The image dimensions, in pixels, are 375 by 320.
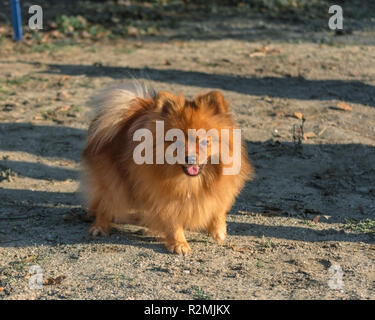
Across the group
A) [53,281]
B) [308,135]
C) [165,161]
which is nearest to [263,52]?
[308,135]

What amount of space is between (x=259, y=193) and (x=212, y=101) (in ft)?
6.38

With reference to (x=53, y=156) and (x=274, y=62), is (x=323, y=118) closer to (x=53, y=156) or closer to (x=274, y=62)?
(x=274, y=62)

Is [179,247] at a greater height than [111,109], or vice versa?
[111,109]

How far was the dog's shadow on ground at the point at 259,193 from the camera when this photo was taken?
5773 mm

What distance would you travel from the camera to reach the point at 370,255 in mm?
5234

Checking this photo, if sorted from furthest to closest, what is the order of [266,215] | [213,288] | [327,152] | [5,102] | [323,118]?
[5,102] < [323,118] < [327,152] < [266,215] < [213,288]

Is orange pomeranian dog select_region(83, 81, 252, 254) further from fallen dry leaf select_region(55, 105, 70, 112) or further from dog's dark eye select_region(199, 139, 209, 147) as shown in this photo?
fallen dry leaf select_region(55, 105, 70, 112)

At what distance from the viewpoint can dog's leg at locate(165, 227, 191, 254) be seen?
5.33m

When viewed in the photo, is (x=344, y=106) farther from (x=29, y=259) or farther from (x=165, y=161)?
(x=29, y=259)

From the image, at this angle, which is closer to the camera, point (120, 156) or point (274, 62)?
point (120, 156)

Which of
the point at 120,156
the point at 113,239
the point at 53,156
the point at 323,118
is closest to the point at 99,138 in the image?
the point at 120,156

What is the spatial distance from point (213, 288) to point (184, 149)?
1029mm

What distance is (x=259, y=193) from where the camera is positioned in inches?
267

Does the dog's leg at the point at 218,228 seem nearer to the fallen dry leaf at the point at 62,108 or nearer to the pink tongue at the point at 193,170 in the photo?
the pink tongue at the point at 193,170
